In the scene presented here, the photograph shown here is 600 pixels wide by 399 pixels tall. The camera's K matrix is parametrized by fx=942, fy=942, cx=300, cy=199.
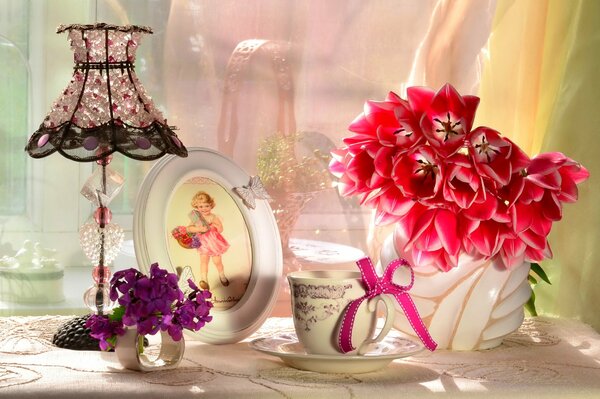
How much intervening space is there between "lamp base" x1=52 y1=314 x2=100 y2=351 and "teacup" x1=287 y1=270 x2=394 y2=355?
279 millimetres

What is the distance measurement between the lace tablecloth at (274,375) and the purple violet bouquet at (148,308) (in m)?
0.05

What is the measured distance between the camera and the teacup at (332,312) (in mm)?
A: 1108

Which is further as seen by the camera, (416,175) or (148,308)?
(416,175)

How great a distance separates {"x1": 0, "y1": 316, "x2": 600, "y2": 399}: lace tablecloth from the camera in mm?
985

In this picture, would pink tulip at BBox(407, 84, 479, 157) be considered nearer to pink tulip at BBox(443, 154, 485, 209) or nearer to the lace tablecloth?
pink tulip at BBox(443, 154, 485, 209)

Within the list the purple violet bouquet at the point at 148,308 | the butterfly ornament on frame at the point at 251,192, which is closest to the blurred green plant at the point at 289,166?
the butterfly ornament on frame at the point at 251,192

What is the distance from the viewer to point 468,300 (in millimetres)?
1231

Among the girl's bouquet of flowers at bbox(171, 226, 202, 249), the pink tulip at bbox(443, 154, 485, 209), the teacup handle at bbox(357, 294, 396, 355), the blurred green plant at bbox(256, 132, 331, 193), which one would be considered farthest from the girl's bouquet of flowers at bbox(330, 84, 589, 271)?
the blurred green plant at bbox(256, 132, 331, 193)

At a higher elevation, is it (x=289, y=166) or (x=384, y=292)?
(x=289, y=166)

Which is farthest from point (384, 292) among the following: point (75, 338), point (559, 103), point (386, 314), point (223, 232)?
point (559, 103)

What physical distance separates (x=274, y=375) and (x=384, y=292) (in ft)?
0.56

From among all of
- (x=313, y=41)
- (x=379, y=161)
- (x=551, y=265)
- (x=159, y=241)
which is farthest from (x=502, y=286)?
(x=313, y=41)

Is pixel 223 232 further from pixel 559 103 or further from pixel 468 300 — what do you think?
pixel 559 103

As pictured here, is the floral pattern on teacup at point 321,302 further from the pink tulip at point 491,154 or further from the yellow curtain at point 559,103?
the yellow curtain at point 559,103
